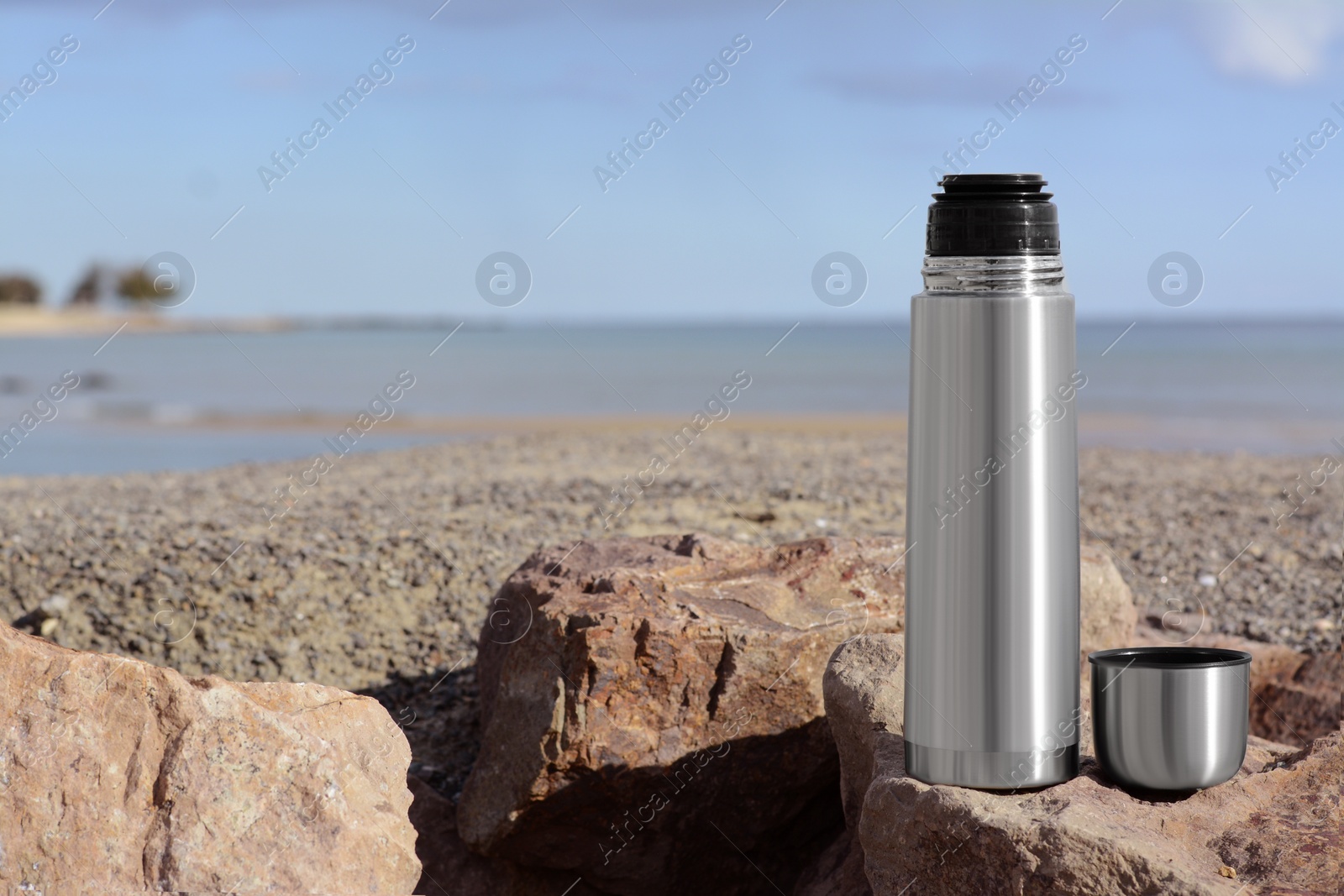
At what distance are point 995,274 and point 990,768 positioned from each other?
1265 millimetres

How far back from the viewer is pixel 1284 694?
5.83 metres

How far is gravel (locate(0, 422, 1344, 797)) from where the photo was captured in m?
5.98

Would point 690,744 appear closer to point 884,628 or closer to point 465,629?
point 884,628

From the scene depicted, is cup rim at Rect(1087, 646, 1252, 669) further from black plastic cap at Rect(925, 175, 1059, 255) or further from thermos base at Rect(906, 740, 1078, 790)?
black plastic cap at Rect(925, 175, 1059, 255)

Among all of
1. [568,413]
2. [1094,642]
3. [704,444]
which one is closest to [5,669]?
[1094,642]

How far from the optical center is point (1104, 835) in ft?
8.97

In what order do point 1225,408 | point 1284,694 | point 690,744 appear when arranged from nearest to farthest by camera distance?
point 690,744 < point 1284,694 < point 1225,408

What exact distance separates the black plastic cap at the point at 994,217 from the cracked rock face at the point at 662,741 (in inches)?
76.8

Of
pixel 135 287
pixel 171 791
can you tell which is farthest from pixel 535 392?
pixel 135 287

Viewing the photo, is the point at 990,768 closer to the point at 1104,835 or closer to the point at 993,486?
the point at 1104,835

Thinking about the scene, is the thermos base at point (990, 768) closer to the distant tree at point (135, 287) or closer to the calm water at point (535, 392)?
the calm water at point (535, 392)

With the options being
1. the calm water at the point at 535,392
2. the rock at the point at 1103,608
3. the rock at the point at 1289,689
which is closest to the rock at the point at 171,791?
the rock at the point at 1103,608

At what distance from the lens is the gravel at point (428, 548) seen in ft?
19.6

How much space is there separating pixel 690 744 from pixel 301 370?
38.3 m
